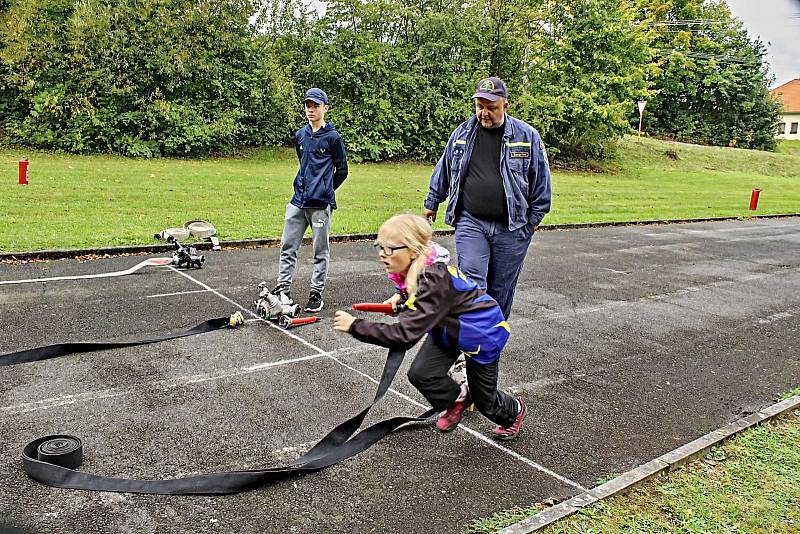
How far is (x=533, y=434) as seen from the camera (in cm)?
452

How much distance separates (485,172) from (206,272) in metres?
4.88

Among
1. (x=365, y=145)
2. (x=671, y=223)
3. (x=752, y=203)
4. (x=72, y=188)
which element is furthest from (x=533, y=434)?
(x=365, y=145)

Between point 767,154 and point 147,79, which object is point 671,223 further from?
point 767,154

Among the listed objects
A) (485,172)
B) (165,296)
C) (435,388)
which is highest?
(485,172)

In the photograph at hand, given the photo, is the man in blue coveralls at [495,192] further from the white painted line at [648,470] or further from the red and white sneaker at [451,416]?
the white painted line at [648,470]

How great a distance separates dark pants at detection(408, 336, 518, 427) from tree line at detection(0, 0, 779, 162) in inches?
685

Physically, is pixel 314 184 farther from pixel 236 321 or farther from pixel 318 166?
pixel 236 321

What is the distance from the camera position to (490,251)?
5.05 m

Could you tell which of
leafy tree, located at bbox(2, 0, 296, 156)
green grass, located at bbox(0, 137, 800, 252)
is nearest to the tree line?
leafy tree, located at bbox(2, 0, 296, 156)

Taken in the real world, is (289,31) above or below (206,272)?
above

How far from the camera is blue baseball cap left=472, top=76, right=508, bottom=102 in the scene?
4.73m

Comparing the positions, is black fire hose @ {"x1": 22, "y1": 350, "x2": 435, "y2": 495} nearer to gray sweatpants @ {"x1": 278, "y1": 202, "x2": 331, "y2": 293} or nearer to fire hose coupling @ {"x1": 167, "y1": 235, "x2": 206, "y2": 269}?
gray sweatpants @ {"x1": 278, "y1": 202, "x2": 331, "y2": 293}

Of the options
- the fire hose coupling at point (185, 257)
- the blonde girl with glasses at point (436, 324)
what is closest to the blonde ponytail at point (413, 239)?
the blonde girl with glasses at point (436, 324)

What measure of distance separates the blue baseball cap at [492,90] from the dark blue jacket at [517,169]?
237mm
